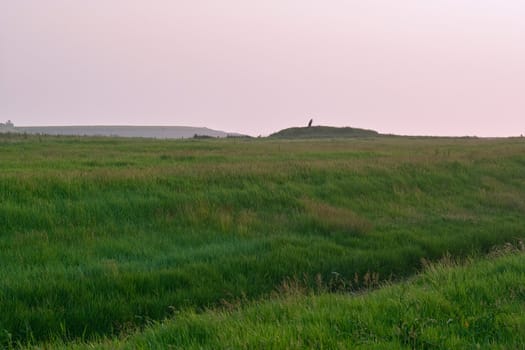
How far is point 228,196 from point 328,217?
274 cm

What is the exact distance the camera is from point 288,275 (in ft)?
33.1

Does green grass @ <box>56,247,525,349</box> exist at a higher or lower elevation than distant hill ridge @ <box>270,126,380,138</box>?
lower

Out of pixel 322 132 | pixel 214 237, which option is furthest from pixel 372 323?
pixel 322 132

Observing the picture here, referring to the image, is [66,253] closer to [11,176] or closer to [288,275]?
[288,275]

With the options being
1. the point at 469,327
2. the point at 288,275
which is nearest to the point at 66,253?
the point at 288,275

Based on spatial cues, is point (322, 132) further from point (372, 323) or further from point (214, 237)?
point (372, 323)

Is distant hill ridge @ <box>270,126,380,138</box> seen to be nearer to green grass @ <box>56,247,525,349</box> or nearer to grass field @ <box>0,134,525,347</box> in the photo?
grass field @ <box>0,134,525,347</box>

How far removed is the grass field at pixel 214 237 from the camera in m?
7.86

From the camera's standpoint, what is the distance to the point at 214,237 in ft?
39.1

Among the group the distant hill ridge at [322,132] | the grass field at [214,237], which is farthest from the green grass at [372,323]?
the distant hill ridge at [322,132]

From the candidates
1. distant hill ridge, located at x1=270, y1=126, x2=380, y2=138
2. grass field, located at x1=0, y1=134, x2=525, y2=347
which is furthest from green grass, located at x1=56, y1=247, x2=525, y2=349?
distant hill ridge, located at x1=270, y1=126, x2=380, y2=138

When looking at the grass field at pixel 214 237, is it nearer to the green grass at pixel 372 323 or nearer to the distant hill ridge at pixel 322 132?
the green grass at pixel 372 323

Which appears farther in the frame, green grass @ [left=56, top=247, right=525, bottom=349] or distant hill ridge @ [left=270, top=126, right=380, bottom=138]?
distant hill ridge @ [left=270, top=126, right=380, bottom=138]

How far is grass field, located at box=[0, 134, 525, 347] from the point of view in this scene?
786 cm
